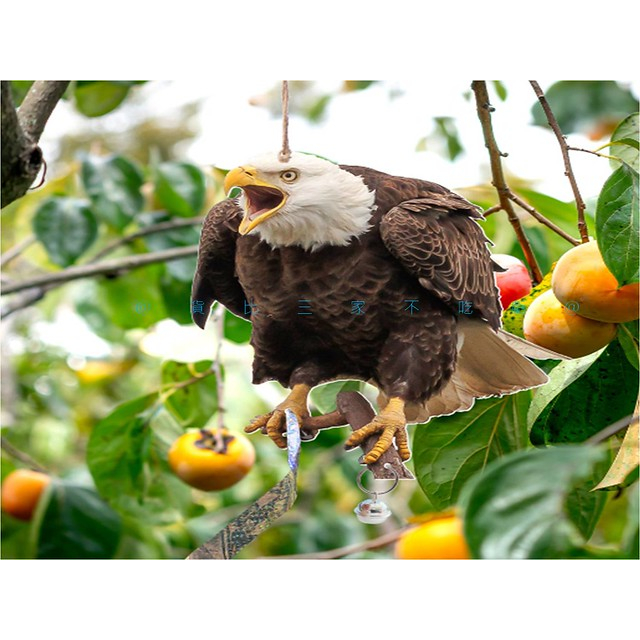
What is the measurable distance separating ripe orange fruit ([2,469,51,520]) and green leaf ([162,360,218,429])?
0.34m

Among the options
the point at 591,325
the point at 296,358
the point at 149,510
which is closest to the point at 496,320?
the point at 591,325

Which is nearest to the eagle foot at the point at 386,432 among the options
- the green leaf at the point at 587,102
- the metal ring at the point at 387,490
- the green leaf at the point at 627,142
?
the metal ring at the point at 387,490

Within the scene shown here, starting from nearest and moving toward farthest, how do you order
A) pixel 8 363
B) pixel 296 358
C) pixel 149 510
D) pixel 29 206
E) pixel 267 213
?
pixel 267 213, pixel 296 358, pixel 149 510, pixel 29 206, pixel 8 363

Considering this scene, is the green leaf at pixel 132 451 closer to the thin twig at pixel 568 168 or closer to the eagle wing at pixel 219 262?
the eagle wing at pixel 219 262

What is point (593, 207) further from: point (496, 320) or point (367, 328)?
point (367, 328)

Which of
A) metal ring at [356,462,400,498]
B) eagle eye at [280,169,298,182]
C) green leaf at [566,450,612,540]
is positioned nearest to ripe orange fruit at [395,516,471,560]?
metal ring at [356,462,400,498]

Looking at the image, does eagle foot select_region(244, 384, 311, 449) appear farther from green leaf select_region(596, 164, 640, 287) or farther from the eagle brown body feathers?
green leaf select_region(596, 164, 640, 287)

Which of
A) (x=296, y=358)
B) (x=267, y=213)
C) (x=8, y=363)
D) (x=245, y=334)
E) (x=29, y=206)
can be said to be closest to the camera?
(x=267, y=213)

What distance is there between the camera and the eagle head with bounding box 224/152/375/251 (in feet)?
2.79

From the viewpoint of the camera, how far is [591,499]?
98cm

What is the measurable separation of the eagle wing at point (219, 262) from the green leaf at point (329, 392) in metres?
0.13

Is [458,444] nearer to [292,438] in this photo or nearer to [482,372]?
[482,372]

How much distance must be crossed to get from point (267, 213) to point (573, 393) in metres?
0.41

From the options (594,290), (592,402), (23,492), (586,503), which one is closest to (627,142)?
(594,290)
